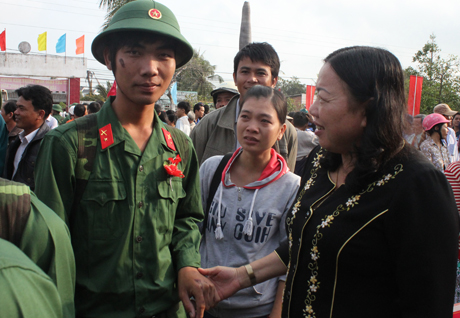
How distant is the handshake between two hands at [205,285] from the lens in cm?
178

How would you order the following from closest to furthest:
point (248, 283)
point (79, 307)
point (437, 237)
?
point (437, 237), point (79, 307), point (248, 283)

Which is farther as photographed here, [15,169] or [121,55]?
[15,169]

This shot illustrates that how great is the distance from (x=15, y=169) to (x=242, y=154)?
331cm

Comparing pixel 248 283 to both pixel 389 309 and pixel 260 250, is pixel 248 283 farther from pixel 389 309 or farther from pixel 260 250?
pixel 389 309

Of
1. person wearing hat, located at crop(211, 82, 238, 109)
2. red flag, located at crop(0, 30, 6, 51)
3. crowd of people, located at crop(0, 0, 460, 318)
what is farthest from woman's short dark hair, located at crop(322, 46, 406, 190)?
red flag, located at crop(0, 30, 6, 51)

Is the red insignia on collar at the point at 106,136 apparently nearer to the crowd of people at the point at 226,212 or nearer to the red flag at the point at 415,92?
the crowd of people at the point at 226,212

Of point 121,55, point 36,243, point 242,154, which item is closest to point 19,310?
point 36,243

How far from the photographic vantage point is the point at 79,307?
1.63 meters

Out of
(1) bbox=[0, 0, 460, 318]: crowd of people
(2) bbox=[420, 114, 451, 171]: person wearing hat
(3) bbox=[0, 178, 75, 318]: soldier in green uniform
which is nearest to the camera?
(3) bbox=[0, 178, 75, 318]: soldier in green uniform

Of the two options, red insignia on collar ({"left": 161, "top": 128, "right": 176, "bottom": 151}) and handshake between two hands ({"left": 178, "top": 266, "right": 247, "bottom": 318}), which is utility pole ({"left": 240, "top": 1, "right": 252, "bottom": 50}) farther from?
handshake between two hands ({"left": 178, "top": 266, "right": 247, "bottom": 318})

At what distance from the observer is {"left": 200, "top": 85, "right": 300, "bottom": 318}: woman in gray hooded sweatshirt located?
7.04 feet

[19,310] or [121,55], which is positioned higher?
[121,55]

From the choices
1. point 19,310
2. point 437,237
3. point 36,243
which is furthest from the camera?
point 437,237

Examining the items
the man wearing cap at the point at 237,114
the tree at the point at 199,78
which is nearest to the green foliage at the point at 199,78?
the tree at the point at 199,78
